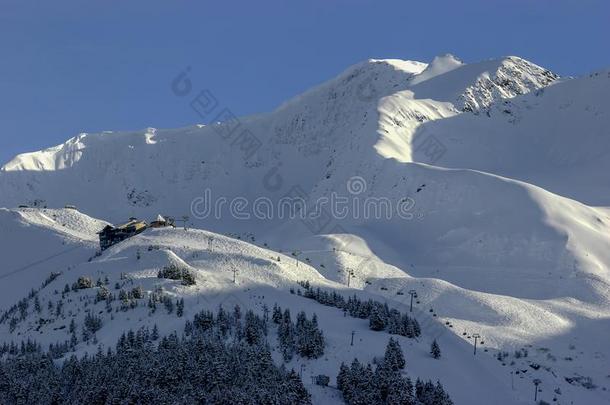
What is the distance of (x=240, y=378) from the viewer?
9406cm

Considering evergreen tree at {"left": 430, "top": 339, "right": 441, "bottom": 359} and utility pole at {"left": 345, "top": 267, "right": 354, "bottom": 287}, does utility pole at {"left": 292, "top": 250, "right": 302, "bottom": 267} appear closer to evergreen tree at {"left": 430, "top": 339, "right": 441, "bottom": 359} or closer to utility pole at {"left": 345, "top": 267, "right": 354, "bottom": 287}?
utility pole at {"left": 345, "top": 267, "right": 354, "bottom": 287}

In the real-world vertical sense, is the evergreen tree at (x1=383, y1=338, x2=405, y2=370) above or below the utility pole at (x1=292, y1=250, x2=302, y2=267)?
below

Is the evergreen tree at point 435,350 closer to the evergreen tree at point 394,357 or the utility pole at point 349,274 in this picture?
the evergreen tree at point 394,357

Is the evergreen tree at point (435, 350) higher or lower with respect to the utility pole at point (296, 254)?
lower

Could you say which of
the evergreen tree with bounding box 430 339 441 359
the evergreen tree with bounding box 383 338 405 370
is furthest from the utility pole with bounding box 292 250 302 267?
the evergreen tree with bounding box 383 338 405 370

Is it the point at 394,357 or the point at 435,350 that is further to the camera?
the point at 435,350

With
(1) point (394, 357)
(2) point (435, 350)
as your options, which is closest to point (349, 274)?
(2) point (435, 350)

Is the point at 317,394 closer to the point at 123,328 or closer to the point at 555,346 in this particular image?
the point at 123,328

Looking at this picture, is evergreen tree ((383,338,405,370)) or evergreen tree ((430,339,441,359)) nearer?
evergreen tree ((383,338,405,370))

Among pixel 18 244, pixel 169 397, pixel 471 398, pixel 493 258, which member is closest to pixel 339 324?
pixel 471 398

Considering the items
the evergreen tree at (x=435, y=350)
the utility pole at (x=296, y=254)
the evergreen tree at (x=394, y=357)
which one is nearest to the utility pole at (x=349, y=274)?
the utility pole at (x=296, y=254)

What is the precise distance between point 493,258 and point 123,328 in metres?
→ 82.7

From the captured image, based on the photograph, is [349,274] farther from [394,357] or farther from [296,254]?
[394,357]

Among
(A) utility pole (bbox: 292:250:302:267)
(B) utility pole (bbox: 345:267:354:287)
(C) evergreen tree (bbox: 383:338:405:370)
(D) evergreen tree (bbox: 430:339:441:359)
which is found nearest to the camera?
(C) evergreen tree (bbox: 383:338:405:370)
